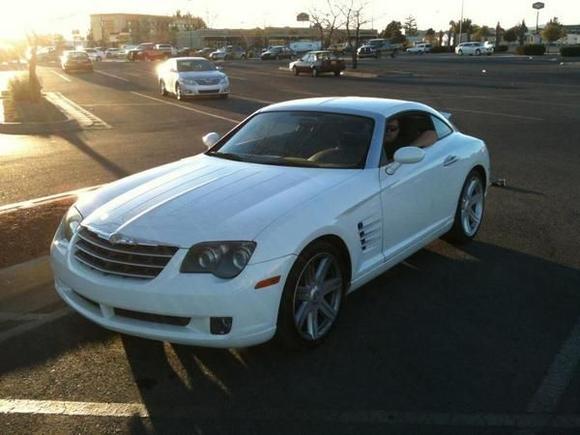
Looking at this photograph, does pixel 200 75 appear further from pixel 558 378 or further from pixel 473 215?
pixel 558 378

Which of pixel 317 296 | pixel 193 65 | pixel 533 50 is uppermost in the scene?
pixel 533 50

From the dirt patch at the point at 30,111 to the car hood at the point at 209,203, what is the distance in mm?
12773

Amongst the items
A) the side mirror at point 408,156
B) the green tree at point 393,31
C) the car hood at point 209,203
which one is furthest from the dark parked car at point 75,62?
the green tree at point 393,31

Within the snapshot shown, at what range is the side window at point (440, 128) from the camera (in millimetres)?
5734

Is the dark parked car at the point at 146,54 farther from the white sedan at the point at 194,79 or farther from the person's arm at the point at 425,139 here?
the person's arm at the point at 425,139

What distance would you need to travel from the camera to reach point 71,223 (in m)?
4.18

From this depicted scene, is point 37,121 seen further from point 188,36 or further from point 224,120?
point 188,36

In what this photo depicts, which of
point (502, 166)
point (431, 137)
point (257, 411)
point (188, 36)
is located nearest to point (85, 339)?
point (257, 411)

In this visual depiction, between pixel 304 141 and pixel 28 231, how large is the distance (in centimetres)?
292

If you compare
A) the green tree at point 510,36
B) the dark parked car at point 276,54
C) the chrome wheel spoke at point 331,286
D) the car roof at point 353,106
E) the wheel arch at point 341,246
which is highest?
the green tree at point 510,36

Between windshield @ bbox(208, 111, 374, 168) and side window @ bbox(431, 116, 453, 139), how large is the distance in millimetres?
1072

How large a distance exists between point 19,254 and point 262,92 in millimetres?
21168

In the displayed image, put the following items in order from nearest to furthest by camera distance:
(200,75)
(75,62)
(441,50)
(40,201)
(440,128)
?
(440,128) → (40,201) → (200,75) → (75,62) → (441,50)

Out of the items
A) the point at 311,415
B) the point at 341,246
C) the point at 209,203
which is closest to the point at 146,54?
the point at 209,203
